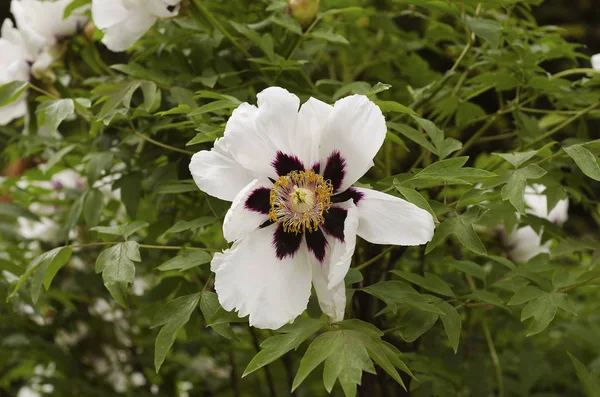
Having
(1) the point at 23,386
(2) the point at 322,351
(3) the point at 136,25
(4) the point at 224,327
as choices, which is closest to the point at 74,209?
(3) the point at 136,25

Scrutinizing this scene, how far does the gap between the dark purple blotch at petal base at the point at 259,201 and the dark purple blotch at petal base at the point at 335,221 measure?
51mm

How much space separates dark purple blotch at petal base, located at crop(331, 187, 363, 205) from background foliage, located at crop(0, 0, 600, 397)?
40mm

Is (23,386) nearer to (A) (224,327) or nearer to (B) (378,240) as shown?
(A) (224,327)

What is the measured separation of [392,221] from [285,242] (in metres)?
0.10

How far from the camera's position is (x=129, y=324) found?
124cm

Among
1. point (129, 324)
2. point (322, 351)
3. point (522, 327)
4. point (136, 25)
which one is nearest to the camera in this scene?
point (322, 351)

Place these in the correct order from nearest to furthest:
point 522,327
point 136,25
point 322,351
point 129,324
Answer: point 322,351 < point 136,25 < point 522,327 < point 129,324

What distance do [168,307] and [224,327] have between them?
0.06 metres

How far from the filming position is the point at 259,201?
59 centimetres

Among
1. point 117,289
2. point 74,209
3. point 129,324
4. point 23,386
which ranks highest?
point 117,289

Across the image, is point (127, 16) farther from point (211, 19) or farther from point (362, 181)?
point (362, 181)

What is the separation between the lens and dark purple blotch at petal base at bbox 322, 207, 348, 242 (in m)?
0.59

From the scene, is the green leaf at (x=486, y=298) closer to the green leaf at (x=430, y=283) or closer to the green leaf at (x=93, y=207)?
the green leaf at (x=430, y=283)

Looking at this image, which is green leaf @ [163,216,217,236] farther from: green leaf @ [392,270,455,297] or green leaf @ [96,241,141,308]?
green leaf @ [392,270,455,297]
